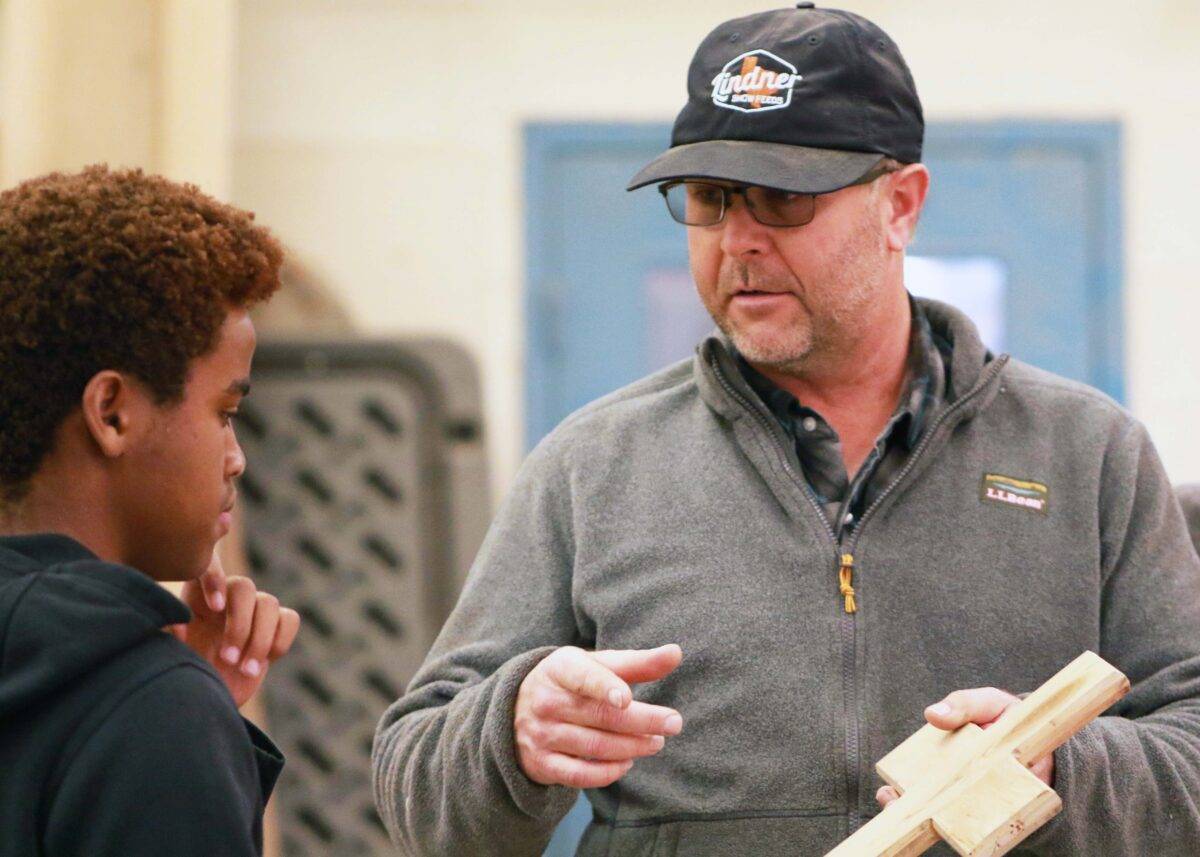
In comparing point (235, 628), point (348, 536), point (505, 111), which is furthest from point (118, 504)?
point (505, 111)

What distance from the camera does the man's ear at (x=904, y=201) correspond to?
6.37 ft

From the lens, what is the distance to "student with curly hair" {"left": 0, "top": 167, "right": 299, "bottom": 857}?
117cm

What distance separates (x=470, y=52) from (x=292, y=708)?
149 cm

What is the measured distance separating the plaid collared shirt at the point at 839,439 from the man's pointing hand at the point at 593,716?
42 cm

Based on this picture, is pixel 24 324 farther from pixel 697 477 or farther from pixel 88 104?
pixel 88 104

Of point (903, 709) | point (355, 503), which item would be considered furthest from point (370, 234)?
point (903, 709)

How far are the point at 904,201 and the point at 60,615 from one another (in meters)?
1.17

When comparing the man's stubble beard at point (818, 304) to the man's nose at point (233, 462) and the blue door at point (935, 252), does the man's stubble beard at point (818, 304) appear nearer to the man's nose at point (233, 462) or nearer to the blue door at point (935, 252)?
the man's nose at point (233, 462)

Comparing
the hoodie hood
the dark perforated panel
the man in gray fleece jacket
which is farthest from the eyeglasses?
the dark perforated panel

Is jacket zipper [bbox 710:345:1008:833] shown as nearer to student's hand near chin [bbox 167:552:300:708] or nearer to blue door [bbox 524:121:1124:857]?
student's hand near chin [bbox 167:552:300:708]

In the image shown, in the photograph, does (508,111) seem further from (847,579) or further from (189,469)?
(189,469)

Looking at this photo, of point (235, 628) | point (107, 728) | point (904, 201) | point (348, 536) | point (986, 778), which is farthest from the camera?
point (348, 536)

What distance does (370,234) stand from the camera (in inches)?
143

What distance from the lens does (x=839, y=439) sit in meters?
1.90
